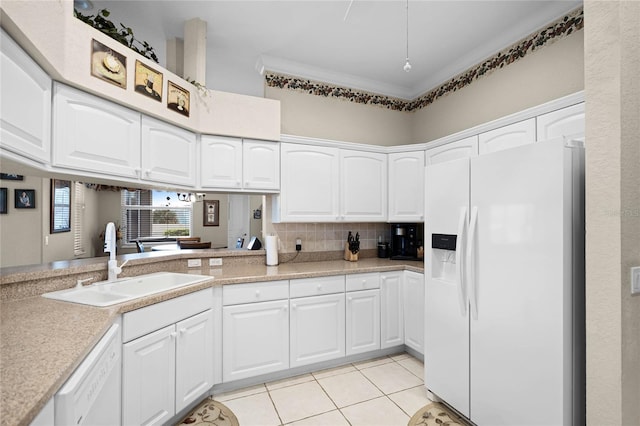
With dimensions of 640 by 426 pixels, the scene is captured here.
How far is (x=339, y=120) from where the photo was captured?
11.4ft

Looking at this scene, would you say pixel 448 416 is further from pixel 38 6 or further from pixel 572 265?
pixel 38 6

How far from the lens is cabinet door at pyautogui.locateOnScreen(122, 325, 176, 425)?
1.56 m

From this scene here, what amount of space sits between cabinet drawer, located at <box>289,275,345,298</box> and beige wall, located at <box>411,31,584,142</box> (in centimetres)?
203

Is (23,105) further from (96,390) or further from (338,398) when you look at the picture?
(338,398)

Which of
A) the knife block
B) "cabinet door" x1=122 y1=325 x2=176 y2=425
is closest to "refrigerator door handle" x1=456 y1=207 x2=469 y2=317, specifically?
the knife block

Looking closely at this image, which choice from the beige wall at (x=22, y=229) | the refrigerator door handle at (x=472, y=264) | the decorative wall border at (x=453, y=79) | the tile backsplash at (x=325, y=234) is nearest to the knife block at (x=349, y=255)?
the tile backsplash at (x=325, y=234)

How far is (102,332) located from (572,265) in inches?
83.1

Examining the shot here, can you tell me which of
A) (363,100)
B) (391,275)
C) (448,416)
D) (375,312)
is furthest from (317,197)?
(448,416)

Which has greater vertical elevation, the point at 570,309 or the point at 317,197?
the point at 317,197

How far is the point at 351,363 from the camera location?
2760 millimetres

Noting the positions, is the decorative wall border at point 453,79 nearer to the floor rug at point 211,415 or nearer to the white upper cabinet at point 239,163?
the white upper cabinet at point 239,163

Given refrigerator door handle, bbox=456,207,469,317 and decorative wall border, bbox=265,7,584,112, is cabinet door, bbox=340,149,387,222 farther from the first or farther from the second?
refrigerator door handle, bbox=456,207,469,317

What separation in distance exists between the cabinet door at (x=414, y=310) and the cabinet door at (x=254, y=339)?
45.2 inches

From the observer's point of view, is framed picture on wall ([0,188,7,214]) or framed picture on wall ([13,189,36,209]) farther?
framed picture on wall ([13,189,36,209])
